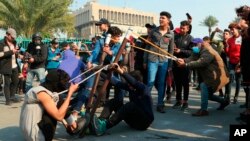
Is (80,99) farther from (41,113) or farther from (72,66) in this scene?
(41,113)

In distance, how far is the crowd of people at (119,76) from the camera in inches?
188

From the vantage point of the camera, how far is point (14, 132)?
5.78 m

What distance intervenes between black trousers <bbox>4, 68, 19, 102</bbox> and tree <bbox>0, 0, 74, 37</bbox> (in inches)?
995

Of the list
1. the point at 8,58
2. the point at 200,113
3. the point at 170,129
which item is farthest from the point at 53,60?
the point at 170,129

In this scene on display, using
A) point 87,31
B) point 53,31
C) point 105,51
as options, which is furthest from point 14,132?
point 87,31

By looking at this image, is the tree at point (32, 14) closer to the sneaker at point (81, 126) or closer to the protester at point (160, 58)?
the protester at point (160, 58)

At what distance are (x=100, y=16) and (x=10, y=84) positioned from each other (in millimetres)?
117336

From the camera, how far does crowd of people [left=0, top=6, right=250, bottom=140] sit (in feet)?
15.6

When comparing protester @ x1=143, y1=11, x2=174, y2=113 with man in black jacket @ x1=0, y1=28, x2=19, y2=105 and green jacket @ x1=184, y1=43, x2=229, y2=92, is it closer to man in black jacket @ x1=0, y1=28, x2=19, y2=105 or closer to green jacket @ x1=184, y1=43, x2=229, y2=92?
green jacket @ x1=184, y1=43, x2=229, y2=92

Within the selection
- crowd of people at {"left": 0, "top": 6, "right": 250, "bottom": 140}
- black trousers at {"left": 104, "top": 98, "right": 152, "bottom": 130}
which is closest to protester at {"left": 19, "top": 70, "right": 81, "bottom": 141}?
crowd of people at {"left": 0, "top": 6, "right": 250, "bottom": 140}

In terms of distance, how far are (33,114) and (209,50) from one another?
3.70m

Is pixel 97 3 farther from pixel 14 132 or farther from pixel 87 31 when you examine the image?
pixel 14 132

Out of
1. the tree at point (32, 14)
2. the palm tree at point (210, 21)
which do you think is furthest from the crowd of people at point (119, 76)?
the palm tree at point (210, 21)

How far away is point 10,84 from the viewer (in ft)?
30.0
